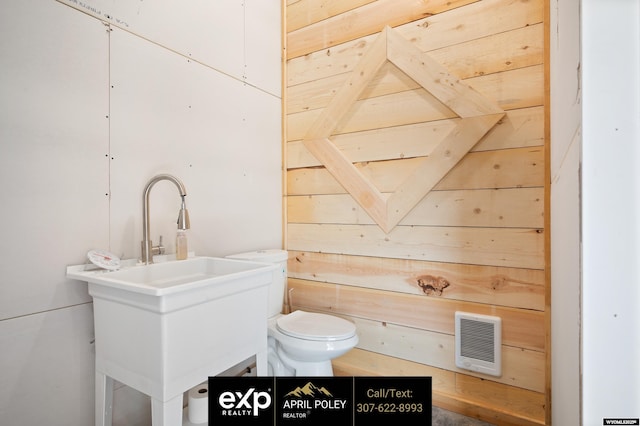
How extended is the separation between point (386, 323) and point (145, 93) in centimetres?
174

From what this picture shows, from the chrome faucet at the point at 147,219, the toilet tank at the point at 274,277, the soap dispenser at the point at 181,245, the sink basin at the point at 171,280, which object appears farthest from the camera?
the toilet tank at the point at 274,277

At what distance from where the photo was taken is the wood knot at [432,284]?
182cm

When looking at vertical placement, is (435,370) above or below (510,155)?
below

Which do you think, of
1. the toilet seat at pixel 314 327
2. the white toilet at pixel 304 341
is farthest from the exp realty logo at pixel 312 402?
the toilet seat at pixel 314 327

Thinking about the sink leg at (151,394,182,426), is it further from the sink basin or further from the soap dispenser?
the soap dispenser

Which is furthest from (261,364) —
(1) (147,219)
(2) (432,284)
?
(2) (432,284)

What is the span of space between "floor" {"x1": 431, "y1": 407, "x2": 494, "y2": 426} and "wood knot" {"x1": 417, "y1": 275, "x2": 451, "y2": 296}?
2.01ft

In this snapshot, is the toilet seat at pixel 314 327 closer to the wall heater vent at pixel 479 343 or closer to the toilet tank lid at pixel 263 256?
the toilet tank lid at pixel 263 256

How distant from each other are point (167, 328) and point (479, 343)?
4.83 ft

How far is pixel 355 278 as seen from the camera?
2104 mm

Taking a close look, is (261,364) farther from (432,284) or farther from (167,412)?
(432,284)

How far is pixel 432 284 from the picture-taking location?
1.85 m

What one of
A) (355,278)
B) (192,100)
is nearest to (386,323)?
(355,278)
